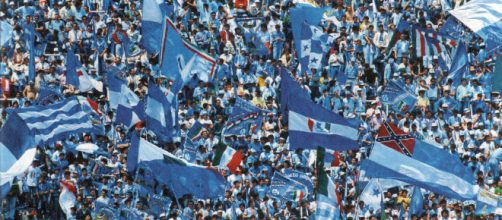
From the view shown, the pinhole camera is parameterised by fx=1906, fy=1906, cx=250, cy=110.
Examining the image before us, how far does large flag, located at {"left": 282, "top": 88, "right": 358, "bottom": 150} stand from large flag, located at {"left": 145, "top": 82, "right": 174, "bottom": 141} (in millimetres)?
3963

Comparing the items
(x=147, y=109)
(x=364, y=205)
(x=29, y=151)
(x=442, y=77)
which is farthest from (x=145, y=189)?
(x=442, y=77)

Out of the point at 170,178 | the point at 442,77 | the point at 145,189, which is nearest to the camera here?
the point at 170,178

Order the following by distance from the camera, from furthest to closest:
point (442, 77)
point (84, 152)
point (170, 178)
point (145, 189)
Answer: point (442, 77), point (84, 152), point (145, 189), point (170, 178)

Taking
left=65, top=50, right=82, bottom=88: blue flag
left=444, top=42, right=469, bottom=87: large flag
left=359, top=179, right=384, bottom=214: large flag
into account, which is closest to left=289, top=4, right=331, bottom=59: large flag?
left=444, top=42, right=469, bottom=87: large flag

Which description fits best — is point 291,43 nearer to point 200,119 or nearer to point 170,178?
point 200,119

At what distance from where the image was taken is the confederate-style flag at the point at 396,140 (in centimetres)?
3096

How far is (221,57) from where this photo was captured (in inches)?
1709

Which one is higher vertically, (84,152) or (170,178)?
(170,178)

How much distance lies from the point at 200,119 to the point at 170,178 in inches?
285

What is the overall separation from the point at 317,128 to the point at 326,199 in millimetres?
1427

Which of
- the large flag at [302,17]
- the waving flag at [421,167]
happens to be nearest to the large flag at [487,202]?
the waving flag at [421,167]

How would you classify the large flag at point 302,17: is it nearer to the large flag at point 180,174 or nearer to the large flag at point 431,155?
the large flag at point 180,174

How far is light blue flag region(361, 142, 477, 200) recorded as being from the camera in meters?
30.5

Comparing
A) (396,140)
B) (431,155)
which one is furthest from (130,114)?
(431,155)
